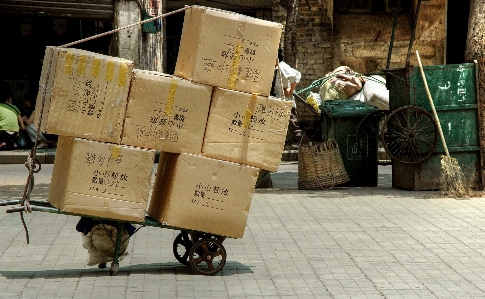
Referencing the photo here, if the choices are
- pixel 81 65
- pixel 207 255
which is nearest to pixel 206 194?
pixel 207 255

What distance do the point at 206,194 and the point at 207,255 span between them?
0.46 metres

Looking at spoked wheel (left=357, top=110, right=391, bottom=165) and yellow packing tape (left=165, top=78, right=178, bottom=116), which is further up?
spoked wheel (left=357, top=110, right=391, bottom=165)

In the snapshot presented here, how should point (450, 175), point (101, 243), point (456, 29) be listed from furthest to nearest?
point (456, 29), point (450, 175), point (101, 243)

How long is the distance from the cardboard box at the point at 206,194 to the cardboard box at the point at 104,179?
20 cm

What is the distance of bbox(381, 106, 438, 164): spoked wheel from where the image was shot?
12016 millimetres

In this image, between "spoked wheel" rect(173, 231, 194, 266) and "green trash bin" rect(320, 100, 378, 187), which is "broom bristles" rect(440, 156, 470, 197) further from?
"spoked wheel" rect(173, 231, 194, 266)

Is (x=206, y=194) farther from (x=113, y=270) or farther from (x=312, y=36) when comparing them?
(x=312, y=36)

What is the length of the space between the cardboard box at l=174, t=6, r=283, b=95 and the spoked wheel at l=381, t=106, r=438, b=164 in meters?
5.09

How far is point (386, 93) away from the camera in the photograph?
15.4 meters

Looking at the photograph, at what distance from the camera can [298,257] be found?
7.94 m

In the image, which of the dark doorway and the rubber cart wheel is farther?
the dark doorway

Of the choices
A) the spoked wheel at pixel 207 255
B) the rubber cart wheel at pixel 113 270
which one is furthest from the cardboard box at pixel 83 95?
the spoked wheel at pixel 207 255

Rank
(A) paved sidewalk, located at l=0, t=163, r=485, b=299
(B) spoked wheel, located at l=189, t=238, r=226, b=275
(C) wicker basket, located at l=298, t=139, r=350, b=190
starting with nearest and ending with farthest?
1. (A) paved sidewalk, located at l=0, t=163, r=485, b=299
2. (B) spoked wheel, located at l=189, t=238, r=226, b=275
3. (C) wicker basket, located at l=298, t=139, r=350, b=190

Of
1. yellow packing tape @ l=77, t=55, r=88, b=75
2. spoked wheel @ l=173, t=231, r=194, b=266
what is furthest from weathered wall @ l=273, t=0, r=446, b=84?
yellow packing tape @ l=77, t=55, r=88, b=75
